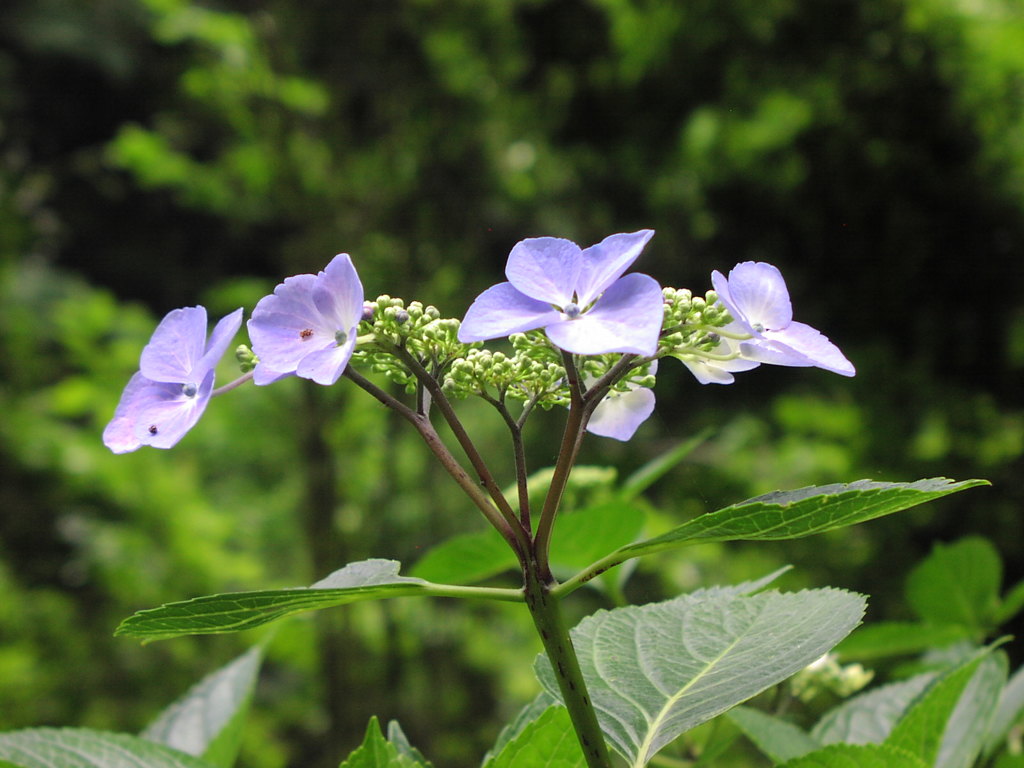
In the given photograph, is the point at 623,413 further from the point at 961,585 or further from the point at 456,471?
the point at 961,585

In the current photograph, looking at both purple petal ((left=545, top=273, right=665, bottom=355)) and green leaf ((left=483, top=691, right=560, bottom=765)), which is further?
green leaf ((left=483, top=691, right=560, bottom=765))

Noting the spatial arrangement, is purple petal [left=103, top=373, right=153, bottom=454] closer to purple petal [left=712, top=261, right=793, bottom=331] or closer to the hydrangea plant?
the hydrangea plant

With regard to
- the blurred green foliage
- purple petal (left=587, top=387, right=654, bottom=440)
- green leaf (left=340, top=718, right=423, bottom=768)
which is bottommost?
green leaf (left=340, top=718, right=423, bottom=768)

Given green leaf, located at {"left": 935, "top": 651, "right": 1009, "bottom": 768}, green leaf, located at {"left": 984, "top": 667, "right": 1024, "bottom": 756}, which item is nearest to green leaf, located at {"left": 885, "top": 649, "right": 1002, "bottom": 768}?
green leaf, located at {"left": 935, "top": 651, "right": 1009, "bottom": 768}

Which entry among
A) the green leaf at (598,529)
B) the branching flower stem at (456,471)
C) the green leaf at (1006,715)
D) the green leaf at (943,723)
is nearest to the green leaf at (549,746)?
the branching flower stem at (456,471)

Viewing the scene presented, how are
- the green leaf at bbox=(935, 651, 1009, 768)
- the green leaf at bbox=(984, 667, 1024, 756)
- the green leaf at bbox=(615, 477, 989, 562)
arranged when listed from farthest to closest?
the green leaf at bbox=(984, 667, 1024, 756), the green leaf at bbox=(935, 651, 1009, 768), the green leaf at bbox=(615, 477, 989, 562)

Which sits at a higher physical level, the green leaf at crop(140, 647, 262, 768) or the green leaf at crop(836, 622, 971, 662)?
the green leaf at crop(140, 647, 262, 768)

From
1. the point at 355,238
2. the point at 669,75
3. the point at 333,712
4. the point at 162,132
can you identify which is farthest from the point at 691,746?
the point at 162,132

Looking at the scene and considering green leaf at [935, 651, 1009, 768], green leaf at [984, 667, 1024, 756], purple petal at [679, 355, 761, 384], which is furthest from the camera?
green leaf at [984, 667, 1024, 756]
